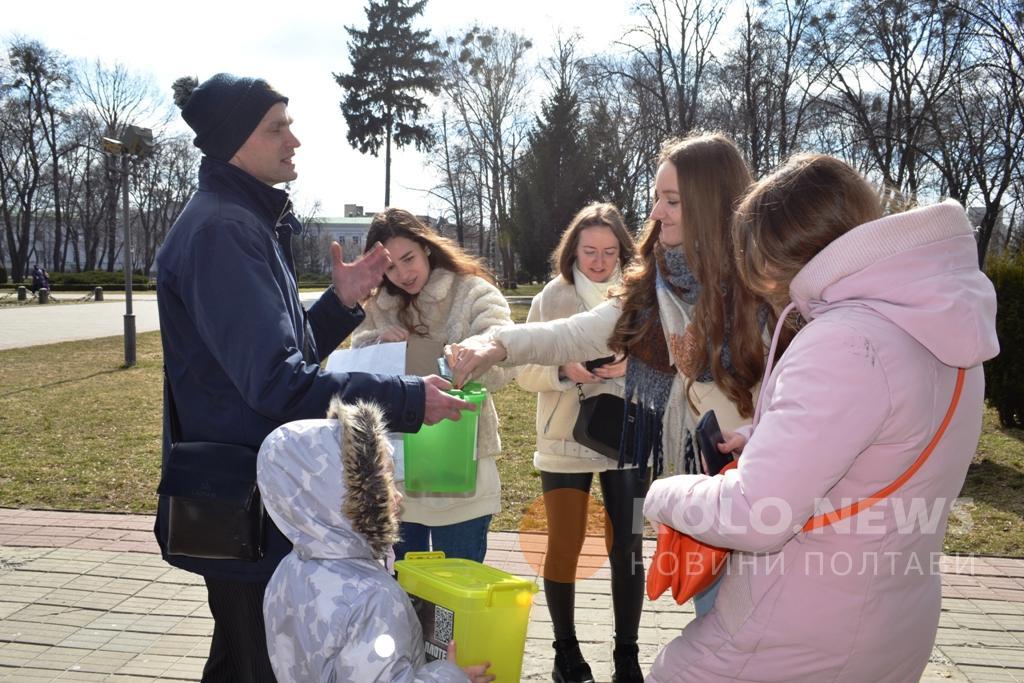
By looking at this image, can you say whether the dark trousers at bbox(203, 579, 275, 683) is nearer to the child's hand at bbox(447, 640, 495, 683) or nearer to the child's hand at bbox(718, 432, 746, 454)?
the child's hand at bbox(447, 640, 495, 683)

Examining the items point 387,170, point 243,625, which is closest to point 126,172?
point 243,625

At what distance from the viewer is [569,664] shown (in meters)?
3.60

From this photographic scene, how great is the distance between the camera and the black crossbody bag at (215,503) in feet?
7.06

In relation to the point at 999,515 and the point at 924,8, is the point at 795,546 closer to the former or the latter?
the point at 999,515

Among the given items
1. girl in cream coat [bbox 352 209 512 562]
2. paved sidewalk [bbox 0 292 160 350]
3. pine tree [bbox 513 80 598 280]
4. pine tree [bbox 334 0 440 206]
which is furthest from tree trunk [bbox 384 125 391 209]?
girl in cream coat [bbox 352 209 512 562]

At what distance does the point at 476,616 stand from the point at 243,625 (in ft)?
2.01

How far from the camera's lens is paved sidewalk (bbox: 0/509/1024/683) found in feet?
12.3

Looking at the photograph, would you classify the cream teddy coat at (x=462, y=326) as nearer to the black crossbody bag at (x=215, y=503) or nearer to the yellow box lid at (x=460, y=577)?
the yellow box lid at (x=460, y=577)

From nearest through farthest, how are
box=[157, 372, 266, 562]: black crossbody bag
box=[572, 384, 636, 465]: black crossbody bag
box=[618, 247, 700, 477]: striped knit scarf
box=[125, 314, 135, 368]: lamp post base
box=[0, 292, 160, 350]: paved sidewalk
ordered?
box=[157, 372, 266, 562]: black crossbody bag
box=[618, 247, 700, 477]: striped knit scarf
box=[572, 384, 636, 465]: black crossbody bag
box=[125, 314, 135, 368]: lamp post base
box=[0, 292, 160, 350]: paved sidewalk

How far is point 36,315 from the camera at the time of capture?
87.8 ft

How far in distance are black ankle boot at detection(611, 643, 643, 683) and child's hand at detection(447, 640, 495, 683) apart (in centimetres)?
149

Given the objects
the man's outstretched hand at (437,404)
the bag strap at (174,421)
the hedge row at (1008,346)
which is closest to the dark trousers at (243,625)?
the bag strap at (174,421)

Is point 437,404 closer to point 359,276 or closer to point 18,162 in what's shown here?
point 359,276

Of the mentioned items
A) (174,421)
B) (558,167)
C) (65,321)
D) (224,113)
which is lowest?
(65,321)
